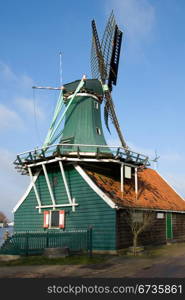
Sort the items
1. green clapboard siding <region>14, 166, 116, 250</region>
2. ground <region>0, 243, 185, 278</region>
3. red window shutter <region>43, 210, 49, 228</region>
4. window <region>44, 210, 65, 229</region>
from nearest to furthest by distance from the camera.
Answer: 1. ground <region>0, 243, 185, 278</region>
2. green clapboard siding <region>14, 166, 116, 250</region>
3. window <region>44, 210, 65, 229</region>
4. red window shutter <region>43, 210, 49, 228</region>

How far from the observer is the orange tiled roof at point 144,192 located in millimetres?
19469

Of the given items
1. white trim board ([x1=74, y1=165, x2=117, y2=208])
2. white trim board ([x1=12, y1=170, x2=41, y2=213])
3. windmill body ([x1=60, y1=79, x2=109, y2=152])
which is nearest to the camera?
white trim board ([x1=74, y1=165, x2=117, y2=208])

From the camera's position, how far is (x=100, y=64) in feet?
85.6

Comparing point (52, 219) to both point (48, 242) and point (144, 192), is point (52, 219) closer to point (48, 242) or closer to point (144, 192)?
point (48, 242)

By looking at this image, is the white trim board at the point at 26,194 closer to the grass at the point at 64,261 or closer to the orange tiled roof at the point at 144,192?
the orange tiled roof at the point at 144,192

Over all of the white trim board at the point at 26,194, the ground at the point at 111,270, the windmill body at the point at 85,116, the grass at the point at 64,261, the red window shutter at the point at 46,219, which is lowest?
the grass at the point at 64,261

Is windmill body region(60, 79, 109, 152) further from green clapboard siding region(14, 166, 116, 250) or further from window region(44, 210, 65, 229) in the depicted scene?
window region(44, 210, 65, 229)

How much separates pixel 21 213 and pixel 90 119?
8570 millimetres

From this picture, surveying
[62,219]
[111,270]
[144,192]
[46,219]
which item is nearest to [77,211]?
[62,219]

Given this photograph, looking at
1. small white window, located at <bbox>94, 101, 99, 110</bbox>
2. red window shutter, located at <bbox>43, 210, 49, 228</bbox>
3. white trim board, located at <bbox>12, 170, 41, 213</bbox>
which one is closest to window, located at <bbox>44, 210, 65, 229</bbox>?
red window shutter, located at <bbox>43, 210, 49, 228</bbox>

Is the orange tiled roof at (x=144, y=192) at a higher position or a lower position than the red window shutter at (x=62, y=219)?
higher

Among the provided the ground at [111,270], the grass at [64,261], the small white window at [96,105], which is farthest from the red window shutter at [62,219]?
the small white window at [96,105]

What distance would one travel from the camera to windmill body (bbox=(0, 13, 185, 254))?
708 inches

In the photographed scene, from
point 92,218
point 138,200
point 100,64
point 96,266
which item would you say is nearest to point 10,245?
point 92,218
